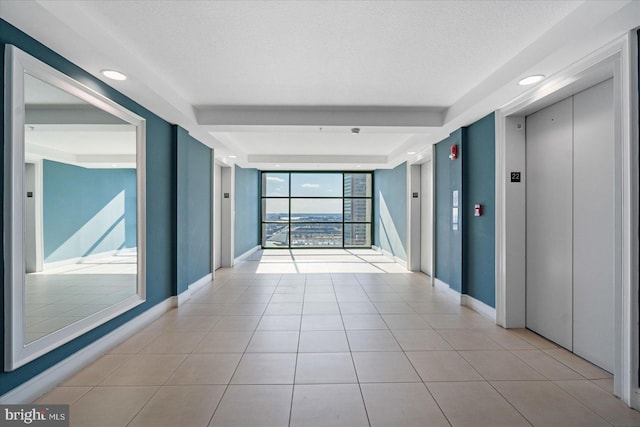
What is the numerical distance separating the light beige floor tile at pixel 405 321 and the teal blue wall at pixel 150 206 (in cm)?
300

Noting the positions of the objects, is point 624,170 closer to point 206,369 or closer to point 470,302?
point 470,302

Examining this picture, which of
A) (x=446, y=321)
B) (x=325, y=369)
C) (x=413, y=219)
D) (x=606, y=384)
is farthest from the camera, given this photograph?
(x=413, y=219)

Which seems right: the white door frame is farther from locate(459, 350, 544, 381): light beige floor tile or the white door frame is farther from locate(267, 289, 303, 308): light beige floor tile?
locate(267, 289, 303, 308): light beige floor tile

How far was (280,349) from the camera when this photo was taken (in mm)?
3061

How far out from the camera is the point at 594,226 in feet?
8.90

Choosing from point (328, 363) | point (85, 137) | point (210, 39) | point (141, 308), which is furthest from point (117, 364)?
point (210, 39)

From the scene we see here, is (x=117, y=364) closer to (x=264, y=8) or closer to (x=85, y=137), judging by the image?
(x=85, y=137)

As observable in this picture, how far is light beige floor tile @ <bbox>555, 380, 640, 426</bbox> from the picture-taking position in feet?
6.68

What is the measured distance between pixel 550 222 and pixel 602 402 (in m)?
1.68

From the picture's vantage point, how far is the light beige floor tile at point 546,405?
6.62 ft

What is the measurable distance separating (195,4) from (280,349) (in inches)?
119

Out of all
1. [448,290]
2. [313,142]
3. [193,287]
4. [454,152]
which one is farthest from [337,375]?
[313,142]

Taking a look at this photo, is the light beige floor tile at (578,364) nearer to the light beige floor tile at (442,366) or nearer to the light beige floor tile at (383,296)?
the light beige floor tile at (442,366)

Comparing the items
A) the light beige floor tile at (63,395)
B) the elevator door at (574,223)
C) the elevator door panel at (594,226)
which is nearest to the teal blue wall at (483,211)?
the elevator door at (574,223)
